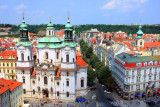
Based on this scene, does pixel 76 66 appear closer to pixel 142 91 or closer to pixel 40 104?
pixel 40 104

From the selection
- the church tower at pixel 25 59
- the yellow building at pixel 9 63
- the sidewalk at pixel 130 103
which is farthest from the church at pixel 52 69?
the yellow building at pixel 9 63

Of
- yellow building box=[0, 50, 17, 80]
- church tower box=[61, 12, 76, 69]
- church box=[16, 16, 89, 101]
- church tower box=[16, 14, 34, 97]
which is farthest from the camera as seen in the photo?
yellow building box=[0, 50, 17, 80]

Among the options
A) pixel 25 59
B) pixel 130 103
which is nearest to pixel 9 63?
pixel 25 59

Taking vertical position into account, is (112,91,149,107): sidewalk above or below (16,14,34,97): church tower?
below

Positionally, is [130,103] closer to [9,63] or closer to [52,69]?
[52,69]

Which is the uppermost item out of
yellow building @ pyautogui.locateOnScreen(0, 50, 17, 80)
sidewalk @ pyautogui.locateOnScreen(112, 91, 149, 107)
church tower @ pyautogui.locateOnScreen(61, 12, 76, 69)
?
church tower @ pyautogui.locateOnScreen(61, 12, 76, 69)

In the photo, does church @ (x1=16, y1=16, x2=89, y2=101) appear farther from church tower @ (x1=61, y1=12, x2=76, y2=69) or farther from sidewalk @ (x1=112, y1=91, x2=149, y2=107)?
sidewalk @ (x1=112, y1=91, x2=149, y2=107)

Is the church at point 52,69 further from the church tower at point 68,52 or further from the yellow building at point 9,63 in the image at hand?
the yellow building at point 9,63

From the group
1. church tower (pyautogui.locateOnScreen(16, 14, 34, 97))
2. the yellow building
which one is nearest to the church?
church tower (pyautogui.locateOnScreen(16, 14, 34, 97))
